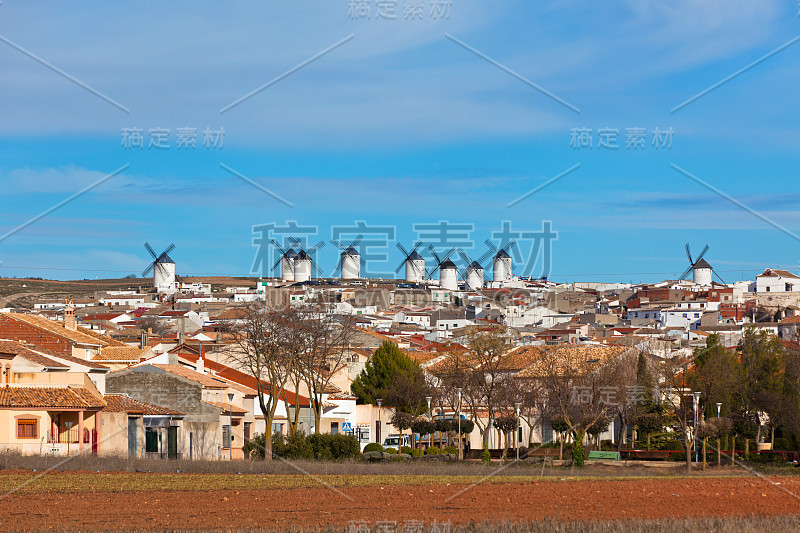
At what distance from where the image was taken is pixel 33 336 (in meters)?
57.8

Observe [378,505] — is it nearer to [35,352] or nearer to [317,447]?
[317,447]

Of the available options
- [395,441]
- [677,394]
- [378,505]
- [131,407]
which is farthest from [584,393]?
[378,505]

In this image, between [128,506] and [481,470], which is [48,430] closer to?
[481,470]

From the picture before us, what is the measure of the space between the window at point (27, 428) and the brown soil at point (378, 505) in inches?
596

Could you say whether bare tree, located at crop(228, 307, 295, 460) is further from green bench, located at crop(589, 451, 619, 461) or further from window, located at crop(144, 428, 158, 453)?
green bench, located at crop(589, 451, 619, 461)

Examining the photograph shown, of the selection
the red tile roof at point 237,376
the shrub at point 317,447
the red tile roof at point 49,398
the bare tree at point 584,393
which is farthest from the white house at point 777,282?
the red tile roof at point 49,398

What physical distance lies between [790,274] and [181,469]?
17805 cm

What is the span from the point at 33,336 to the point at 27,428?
19.4 meters

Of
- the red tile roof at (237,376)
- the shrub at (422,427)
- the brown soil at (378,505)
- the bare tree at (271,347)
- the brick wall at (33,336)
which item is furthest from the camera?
the red tile roof at (237,376)

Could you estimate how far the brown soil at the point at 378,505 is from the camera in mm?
20438

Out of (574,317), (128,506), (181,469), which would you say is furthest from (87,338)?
(574,317)

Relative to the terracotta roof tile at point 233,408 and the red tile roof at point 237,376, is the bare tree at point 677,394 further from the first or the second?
the terracotta roof tile at point 233,408

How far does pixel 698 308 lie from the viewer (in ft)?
539

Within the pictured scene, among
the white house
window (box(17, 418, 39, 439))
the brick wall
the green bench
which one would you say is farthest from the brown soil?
the white house
